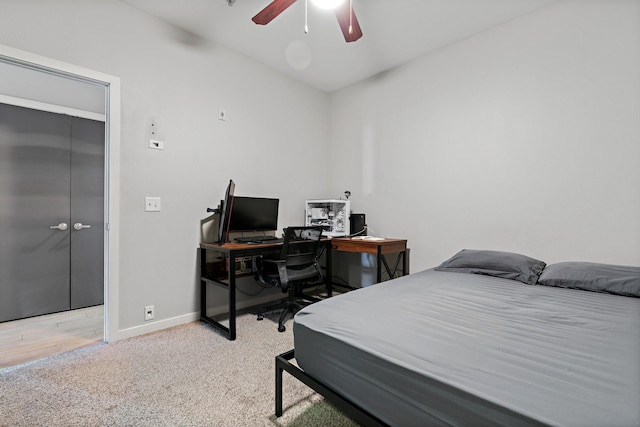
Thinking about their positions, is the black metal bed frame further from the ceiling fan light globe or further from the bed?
the ceiling fan light globe

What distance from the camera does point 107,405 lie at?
1.59 meters

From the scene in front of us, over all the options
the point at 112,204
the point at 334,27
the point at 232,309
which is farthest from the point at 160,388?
the point at 334,27

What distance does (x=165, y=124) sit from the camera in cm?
268

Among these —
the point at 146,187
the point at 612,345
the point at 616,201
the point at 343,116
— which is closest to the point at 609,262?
the point at 616,201

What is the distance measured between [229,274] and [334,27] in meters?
2.37

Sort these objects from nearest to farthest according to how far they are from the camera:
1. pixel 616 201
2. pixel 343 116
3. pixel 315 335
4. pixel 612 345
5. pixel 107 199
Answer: pixel 612 345 → pixel 315 335 → pixel 616 201 → pixel 107 199 → pixel 343 116

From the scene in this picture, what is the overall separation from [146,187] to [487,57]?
3.28m

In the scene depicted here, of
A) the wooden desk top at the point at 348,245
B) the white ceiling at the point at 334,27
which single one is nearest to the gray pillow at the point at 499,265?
the wooden desk top at the point at 348,245

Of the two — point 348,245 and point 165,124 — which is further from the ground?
point 165,124

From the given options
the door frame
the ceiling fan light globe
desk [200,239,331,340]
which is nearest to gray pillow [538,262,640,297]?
desk [200,239,331,340]

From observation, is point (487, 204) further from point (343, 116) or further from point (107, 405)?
point (107, 405)

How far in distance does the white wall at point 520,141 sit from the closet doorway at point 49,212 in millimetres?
3230

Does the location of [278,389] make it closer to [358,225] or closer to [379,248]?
[379,248]

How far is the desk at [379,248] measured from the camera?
296 centimetres
